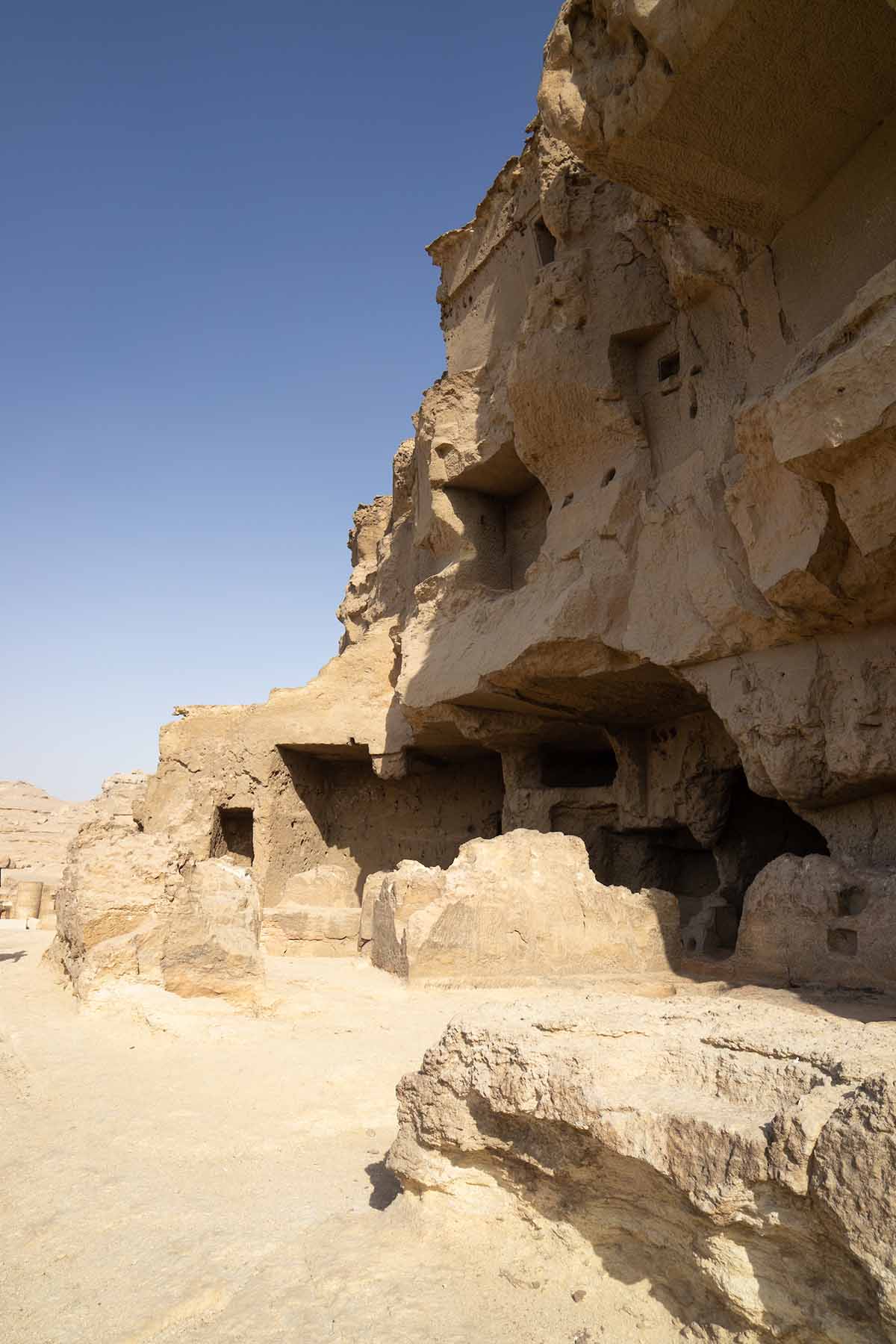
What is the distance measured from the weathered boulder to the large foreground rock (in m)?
3.58

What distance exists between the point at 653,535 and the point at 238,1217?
6803 mm

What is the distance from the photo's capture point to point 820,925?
19.2 feet

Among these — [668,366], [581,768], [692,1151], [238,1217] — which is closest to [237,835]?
[581,768]

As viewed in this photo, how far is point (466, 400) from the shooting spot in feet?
36.4

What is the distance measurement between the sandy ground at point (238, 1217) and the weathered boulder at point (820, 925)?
3.02m

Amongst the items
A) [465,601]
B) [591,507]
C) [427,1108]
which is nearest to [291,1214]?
[427,1108]

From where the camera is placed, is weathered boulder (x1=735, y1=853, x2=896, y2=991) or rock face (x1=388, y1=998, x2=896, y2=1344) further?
weathered boulder (x1=735, y1=853, x2=896, y2=991)

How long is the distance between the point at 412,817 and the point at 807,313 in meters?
8.88

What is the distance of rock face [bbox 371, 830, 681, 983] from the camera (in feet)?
20.8

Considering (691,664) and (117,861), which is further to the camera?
(691,664)

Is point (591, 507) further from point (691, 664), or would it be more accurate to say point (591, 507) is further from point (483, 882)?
point (483, 882)

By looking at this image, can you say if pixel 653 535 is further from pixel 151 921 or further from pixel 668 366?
pixel 151 921

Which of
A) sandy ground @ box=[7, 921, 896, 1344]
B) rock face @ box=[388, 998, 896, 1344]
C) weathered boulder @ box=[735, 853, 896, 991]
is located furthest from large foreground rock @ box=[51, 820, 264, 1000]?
weathered boulder @ box=[735, 853, 896, 991]

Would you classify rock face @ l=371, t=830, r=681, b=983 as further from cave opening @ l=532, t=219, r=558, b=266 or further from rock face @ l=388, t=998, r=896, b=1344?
cave opening @ l=532, t=219, r=558, b=266
